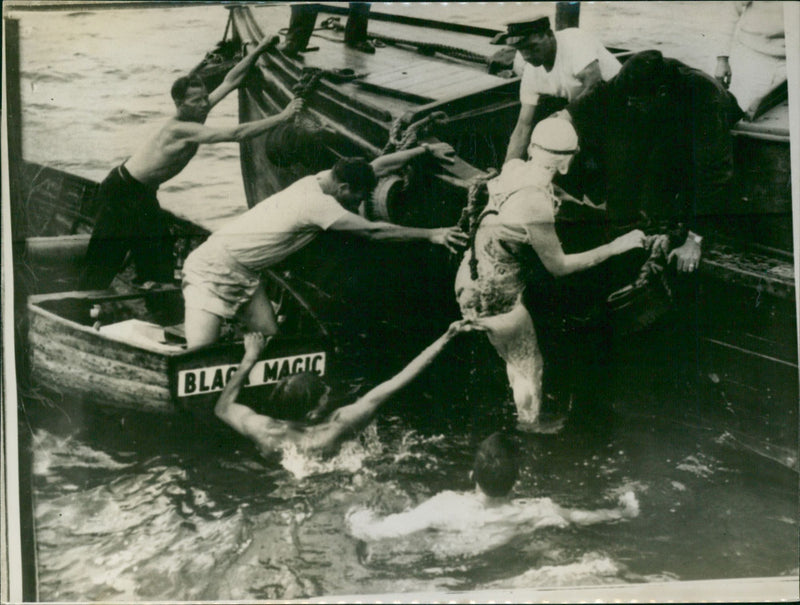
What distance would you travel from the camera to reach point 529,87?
448 centimetres

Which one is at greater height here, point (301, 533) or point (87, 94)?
point (87, 94)

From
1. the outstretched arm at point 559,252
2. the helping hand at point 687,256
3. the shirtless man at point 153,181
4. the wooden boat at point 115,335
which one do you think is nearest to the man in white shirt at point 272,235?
the wooden boat at point 115,335

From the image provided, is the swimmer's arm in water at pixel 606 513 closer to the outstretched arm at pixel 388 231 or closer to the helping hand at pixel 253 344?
the outstretched arm at pixel 388 231

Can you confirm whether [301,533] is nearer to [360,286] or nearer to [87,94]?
[360,286]

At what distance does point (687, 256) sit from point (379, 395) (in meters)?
1.94

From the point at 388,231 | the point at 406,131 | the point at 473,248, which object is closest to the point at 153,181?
the point at 388,231

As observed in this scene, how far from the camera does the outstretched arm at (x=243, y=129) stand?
14.5 feet

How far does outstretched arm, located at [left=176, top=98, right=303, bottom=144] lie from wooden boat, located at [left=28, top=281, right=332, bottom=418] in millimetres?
911

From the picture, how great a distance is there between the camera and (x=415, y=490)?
430 cm

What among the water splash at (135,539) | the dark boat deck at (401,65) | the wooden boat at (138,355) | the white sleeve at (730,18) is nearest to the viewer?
the water splash at (135,539)

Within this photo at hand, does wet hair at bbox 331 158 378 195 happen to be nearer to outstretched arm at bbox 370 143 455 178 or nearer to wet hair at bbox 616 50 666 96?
outstretched arm at bbox 370 143 455 178

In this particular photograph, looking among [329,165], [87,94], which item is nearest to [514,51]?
[329,165]

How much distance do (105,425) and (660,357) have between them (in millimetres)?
3140

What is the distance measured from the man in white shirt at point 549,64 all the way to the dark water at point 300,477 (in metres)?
0.16
